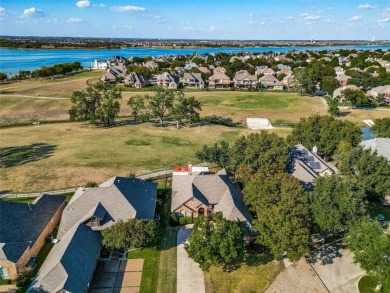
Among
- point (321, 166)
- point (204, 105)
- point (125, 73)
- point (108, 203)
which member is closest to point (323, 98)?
point (204, 105)

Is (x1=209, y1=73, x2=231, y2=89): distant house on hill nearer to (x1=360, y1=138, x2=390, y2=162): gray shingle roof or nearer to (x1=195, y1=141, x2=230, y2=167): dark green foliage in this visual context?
(x1=360, y1=138, x2=390, y2=162): gray shingle roof

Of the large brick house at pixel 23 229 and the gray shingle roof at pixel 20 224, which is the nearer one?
the large brick house at pixel 23 229

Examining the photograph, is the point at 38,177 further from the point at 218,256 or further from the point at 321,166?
the point at 321,166

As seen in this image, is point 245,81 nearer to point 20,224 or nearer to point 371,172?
point 371,172

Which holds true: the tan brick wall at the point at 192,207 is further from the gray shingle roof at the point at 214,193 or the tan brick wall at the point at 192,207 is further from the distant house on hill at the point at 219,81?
the distant house on hill at the point at 219,81

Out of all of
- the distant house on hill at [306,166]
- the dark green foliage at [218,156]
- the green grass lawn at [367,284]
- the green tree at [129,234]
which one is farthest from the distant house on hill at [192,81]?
the green grass lawn at [367,284]

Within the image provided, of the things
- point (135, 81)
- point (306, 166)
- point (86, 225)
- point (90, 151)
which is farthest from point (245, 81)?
point (86, 225)

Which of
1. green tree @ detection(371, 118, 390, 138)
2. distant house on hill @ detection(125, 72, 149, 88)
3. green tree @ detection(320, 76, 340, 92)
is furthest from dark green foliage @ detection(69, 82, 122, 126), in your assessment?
green tree @ detection(320, 76, 340, 92)
